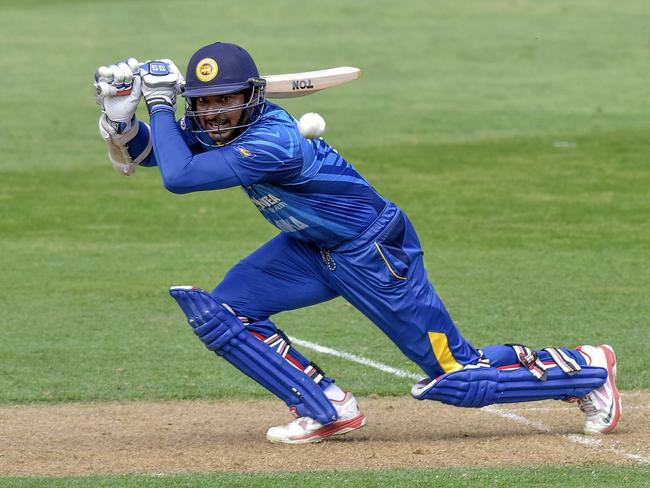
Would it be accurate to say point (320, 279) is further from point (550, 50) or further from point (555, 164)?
point (550, 50)

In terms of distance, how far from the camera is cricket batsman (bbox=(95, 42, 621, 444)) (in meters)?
6.23

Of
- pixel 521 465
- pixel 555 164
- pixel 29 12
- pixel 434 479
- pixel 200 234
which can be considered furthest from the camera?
pixel 29 12

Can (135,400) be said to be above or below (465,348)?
below

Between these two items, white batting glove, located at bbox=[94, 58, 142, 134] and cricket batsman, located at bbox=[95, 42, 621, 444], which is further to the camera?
white batting glove, located at bbox=[94, 58, 142, 134]

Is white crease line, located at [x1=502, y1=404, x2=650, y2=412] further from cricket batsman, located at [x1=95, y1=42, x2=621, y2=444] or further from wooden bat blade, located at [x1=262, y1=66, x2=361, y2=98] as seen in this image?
wooden bat blade, located at [x1=262, y1=66, x2=361, y2=98]

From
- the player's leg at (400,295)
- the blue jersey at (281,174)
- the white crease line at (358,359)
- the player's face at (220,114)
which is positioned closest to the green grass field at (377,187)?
the white crease line at (358,359)

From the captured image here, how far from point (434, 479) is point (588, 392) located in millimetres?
1372

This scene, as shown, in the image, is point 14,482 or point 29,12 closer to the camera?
point 14,482

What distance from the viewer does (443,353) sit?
654 cm

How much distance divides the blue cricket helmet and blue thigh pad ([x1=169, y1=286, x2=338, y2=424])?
2.89 ft

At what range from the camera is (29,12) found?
31609 mm

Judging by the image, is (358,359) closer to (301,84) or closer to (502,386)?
(502,386)

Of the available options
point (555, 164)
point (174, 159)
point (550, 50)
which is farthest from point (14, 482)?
point (550, 50)

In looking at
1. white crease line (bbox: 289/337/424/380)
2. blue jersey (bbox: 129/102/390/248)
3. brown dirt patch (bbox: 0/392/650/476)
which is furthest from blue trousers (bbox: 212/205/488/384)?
white crease line (bbox: 289/337/424/380)
